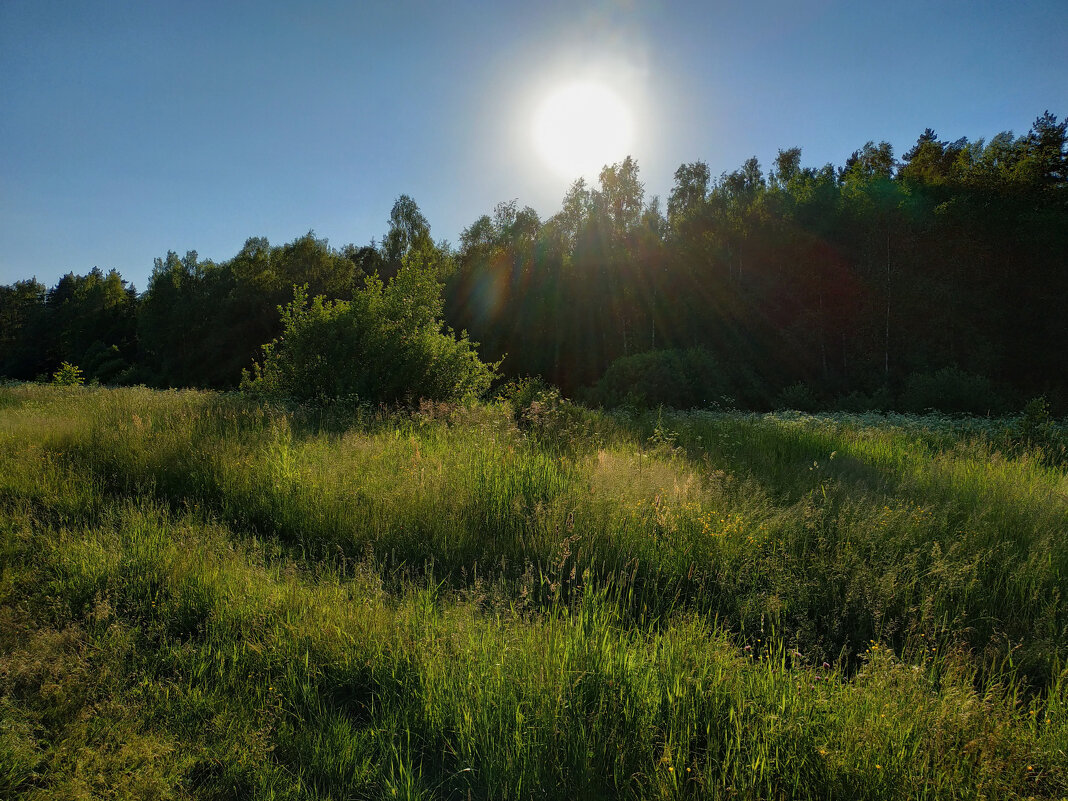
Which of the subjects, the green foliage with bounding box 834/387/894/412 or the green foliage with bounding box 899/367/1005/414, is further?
the green foliage with bounding box 834/387/894/412

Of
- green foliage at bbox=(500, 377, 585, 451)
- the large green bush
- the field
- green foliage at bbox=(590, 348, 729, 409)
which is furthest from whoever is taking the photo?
green foliage at bbox=(590, 348, 729, 409)

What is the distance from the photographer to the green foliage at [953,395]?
1972cm

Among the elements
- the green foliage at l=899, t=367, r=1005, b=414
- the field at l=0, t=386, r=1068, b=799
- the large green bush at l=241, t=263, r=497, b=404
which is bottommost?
the field at l=0, t=386, r=1068, b=799

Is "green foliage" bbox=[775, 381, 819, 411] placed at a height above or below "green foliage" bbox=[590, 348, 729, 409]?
below

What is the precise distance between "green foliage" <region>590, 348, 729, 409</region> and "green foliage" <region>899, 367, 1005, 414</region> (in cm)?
717

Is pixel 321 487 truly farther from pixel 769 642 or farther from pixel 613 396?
pixel 613 396

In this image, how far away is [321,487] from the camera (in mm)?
5898

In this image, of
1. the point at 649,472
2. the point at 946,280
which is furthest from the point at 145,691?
the point at 946,280

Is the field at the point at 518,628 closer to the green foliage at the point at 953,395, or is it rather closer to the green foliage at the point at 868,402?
the green foliage at the point at 953,395

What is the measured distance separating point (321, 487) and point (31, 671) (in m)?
3.07

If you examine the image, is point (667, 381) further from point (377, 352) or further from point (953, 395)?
point (377, 352)

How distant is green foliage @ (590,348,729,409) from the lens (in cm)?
2253

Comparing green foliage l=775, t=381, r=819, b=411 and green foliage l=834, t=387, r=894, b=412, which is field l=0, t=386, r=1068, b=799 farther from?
green foliage l=775, t=381, r=819, b=411

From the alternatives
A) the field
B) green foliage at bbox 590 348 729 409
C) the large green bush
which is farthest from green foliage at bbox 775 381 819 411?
the field
